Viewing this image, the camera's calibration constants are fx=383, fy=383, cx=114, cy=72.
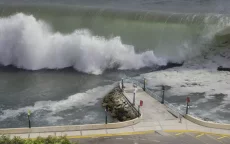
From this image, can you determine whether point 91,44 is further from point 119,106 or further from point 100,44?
point 119,106

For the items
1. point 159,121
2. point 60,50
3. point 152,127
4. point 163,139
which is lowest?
point 163,139

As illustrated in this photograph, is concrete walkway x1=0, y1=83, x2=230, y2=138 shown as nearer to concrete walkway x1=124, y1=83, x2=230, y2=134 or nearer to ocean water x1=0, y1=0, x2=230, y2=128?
concrete walkway x1=124, y1=83, x2=230, y2=134

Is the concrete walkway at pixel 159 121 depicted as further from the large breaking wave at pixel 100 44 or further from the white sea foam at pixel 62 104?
the large breaking wave at pixel 100 44

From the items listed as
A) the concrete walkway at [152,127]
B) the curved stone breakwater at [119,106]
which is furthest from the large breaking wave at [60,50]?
the concrete walkway at [152,127]

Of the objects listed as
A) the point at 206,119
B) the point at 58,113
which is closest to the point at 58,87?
the point at 58,113

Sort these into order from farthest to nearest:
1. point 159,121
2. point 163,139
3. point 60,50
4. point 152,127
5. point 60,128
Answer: point 60,50 < point 159,121 < point 152,127 < point 60,128 < point 163,139

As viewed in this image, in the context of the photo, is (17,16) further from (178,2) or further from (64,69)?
(178,2)

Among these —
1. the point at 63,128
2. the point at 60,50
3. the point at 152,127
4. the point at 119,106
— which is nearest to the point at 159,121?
the point at 152,127
